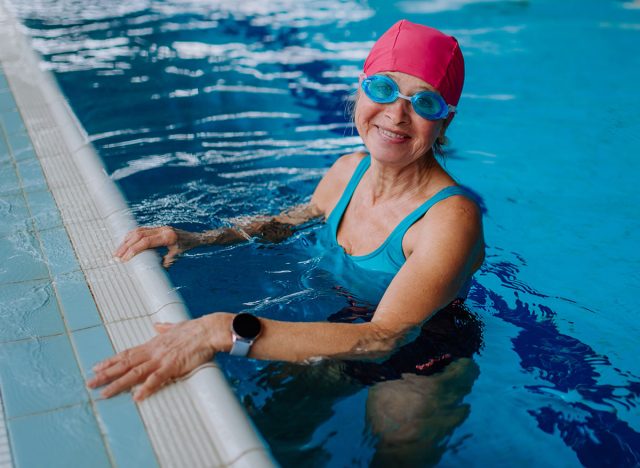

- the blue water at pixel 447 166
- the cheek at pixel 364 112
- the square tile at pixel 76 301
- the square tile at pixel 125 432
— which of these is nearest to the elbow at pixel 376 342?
the blue water at pixel 447 166

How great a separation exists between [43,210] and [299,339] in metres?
1.67

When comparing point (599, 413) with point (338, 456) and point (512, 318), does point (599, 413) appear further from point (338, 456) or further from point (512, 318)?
point (338, 456)

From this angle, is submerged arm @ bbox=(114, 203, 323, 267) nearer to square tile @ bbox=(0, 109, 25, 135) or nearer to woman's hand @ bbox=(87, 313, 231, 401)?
woman's hand @ bbox=(87, 313, 231, 401)

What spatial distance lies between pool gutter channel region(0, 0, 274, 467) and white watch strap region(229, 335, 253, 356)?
84 millimetres

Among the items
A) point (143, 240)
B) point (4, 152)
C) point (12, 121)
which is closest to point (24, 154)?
point (4, 152)

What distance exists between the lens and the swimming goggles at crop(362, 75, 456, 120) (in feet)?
8.33

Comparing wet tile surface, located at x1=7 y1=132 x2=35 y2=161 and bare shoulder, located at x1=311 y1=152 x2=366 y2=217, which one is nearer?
bare shoulder, located at x1=311 y1=152 x2=366 y2=217

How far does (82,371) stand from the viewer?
224cm

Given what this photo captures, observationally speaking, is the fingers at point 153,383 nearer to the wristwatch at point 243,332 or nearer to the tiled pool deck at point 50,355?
the tiled pool deck at point 50,355

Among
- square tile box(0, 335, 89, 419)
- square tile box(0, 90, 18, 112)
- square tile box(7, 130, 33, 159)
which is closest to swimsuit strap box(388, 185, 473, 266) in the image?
square tile box(0, 335, 89, 419)

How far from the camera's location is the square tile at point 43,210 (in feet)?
10.3

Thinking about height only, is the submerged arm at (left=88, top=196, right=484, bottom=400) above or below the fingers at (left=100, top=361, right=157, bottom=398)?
above

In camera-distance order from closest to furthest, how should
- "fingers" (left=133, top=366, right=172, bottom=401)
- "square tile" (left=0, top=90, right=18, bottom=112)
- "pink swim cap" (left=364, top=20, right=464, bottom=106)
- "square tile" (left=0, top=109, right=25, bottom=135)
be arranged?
"fingers" (left=133, top=366, right=172, bottom=401) < "pink swim cap" (left=364, top=20, right=464, bottom=106) < "square tile" (left=0, top=109, right=25, bottom=135) < "square tile" (left=0, top=90, right=18, bottom=112)

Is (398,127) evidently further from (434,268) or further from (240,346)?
(240,346)
